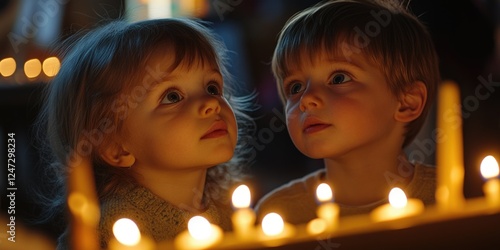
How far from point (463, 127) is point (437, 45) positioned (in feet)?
0.60

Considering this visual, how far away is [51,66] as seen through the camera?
1.33 m

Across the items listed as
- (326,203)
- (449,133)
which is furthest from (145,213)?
(449,133)

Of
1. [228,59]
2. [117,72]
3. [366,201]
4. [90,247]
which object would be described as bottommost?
[90,247]

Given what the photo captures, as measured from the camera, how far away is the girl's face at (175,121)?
4.10ft

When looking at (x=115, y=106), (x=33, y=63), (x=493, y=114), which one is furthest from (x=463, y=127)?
(x=33, y=63)

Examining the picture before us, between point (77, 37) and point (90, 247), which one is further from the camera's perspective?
point (77, 37)

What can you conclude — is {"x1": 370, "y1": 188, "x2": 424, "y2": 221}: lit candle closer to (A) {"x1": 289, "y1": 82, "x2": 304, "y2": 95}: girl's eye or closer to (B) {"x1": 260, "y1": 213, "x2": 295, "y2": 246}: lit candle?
(B) {"x1": 260, "y1": 213, "x2": 295, "y2": 246}: lit candle

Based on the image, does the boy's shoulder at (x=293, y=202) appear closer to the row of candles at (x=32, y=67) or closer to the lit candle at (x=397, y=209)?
the lit candle at (x=397, y=209)

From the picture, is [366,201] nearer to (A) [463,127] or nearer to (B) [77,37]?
(A) [463,127]

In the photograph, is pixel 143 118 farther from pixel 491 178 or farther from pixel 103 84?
pixel 491 178

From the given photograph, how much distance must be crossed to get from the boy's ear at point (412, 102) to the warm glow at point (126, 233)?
0.54 meters

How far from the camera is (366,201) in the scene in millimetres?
1424

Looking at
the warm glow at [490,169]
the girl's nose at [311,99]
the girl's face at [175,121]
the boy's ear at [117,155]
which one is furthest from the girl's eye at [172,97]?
the warm glow at [490,169]

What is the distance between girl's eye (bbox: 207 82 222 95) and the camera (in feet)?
4.27
